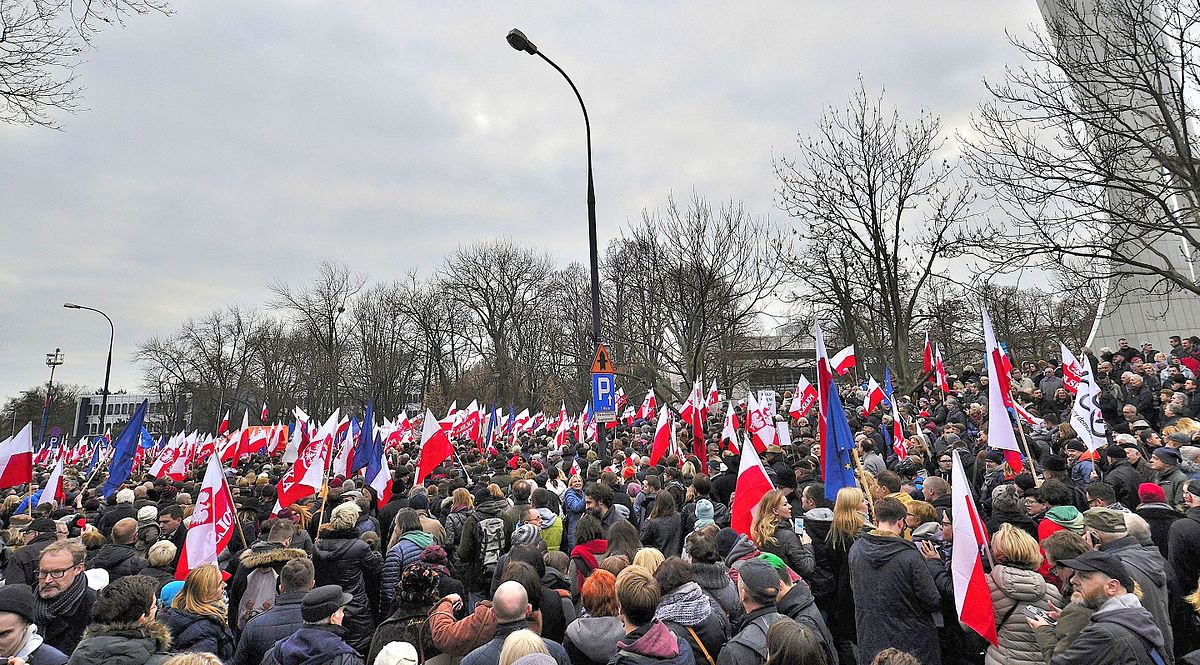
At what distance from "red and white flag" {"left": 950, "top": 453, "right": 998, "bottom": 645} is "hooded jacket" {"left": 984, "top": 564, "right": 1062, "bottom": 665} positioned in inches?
3.3

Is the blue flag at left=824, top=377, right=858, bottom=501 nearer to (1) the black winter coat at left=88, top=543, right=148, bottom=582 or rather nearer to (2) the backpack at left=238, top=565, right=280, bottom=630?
(2) the backpack at left=238, top=565, right=280, bottom=630

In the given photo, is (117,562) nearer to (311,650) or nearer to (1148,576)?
(311,650)

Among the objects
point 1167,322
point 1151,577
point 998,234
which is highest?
point 998,234

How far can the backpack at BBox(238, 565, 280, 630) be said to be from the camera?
5254 mm

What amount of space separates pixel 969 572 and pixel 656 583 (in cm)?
188

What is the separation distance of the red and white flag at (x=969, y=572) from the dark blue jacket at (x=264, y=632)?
158 inches

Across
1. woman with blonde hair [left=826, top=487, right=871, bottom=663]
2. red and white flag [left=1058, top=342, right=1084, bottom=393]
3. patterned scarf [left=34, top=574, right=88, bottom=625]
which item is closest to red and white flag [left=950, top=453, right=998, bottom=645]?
woman with blonde hair [left=826, top=487, right=871, bottom=663]

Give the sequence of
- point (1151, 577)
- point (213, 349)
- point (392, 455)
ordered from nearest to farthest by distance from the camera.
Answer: point (1151, 577) < point (392, 455) < point (213, 349)

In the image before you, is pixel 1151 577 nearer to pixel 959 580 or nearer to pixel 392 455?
pixel 959 580

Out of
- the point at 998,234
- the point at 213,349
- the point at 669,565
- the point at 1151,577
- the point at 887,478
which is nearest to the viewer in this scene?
the point at 669,565

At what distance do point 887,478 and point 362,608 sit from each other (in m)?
5.20

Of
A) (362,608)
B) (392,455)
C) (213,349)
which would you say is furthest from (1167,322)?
(213,349)

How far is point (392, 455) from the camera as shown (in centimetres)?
1975

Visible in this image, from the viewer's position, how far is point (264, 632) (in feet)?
13.8
